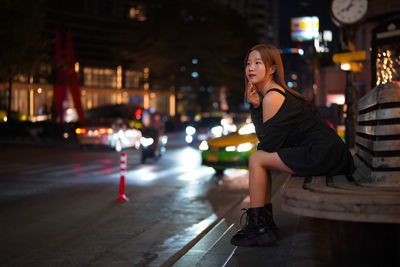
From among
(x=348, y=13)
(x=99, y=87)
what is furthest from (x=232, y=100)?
(x=348, y=13)

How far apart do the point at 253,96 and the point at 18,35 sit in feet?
94.7

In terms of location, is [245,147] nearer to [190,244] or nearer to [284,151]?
[190,244]

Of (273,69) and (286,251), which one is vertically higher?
(273,69)

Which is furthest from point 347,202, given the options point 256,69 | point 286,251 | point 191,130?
point 191,130

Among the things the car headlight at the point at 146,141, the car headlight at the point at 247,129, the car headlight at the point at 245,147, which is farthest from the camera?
the car headlight at the point at 146,141

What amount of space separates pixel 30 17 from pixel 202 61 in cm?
2175

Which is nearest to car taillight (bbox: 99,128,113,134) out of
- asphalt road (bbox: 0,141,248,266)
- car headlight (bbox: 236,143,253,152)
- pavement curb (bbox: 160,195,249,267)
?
asphalt road (bbox: 0,141,248,266)

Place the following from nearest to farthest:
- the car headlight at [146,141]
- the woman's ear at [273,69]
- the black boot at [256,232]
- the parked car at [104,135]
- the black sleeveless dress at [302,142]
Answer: the black sleeveless dress at [302,142]
the black boot at [256,232]
the woman's ear at [273,69]
the car headlight at [146,141]
the parked car at [104,135]

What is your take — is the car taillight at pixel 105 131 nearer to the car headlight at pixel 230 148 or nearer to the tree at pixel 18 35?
the tree at pixel 18 35

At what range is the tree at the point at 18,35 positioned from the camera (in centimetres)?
3161

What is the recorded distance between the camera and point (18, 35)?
3225 centimetres

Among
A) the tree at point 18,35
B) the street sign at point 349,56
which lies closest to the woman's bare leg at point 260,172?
the street sign at point 349,56

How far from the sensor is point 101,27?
84.1m

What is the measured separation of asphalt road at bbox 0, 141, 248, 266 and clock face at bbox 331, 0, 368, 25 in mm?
4583
